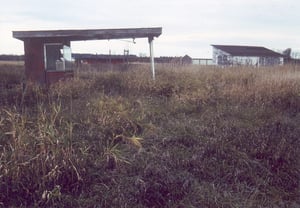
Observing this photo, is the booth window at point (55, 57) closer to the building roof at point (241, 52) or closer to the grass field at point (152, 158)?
the grass field at point (152, 158)

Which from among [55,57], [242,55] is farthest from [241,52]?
[55,57]

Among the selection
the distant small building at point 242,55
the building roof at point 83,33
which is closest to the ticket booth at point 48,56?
the building roof at point 83,33

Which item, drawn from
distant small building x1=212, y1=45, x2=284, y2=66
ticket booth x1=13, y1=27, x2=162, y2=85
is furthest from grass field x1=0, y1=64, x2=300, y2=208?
distant small building x1=212, y1=45, x2=284, y2=66

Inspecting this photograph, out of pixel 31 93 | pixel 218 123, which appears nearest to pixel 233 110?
pixel 218 123

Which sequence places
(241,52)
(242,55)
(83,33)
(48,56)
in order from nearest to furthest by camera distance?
(83,33) → (48,56) → (242,55) → (241,52)

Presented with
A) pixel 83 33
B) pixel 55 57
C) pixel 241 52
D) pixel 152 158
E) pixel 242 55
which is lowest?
pixel 152 158

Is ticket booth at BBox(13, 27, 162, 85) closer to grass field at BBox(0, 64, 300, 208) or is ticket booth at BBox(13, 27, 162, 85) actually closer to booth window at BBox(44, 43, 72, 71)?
booth window at BBox(44, 43, 72, 71)

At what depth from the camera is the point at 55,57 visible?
12867 mm

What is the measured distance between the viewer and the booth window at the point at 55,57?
41.8ft

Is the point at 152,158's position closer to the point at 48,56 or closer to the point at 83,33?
the point at 83,33

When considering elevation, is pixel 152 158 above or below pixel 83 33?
below

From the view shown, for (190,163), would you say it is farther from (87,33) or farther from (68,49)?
(68,49)

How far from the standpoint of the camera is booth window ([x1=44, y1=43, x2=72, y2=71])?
41.8 feet

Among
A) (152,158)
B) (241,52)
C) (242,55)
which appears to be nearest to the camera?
(152,158)
